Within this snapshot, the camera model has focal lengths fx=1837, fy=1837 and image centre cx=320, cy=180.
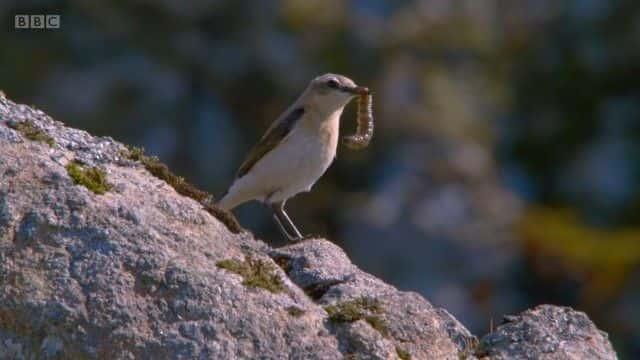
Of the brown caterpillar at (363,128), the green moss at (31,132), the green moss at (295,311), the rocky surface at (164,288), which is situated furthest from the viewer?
the brown caterpillar at (363,128)

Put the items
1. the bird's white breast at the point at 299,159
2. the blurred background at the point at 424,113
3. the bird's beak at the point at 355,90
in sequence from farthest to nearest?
the blurred background at the point at 424,113, the bird's beak at the point at 355,90, the bird's white breast at the point at 299,159

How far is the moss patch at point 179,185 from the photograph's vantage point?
29.3 feet

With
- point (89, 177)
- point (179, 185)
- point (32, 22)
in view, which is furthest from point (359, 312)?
point (32, 22)

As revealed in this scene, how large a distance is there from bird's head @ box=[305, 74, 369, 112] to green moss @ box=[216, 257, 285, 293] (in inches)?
199

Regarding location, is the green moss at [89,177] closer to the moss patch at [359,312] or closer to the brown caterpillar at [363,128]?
the moss patch at [359,312]

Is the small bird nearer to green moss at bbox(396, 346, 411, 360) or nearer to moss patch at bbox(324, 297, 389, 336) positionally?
moss patch at bbox(324, 297, 389, 336)

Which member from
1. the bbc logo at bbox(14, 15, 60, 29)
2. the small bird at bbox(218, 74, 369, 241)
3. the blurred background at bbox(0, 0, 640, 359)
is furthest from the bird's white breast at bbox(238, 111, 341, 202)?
the bbc logo at bbox(14, 15, 60, 29)

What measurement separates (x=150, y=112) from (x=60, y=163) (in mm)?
29666

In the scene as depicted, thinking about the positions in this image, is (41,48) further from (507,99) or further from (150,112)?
(507,99)

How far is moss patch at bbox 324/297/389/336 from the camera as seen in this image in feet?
27.8

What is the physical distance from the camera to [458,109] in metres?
40.6

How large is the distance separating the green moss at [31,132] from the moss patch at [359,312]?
155 centimetres

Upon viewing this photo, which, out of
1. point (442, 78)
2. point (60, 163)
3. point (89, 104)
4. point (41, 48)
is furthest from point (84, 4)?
point (60, 163)

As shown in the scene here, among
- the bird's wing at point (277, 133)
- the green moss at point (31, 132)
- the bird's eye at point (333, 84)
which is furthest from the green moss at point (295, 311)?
the bird's eye at point (333, 84)
